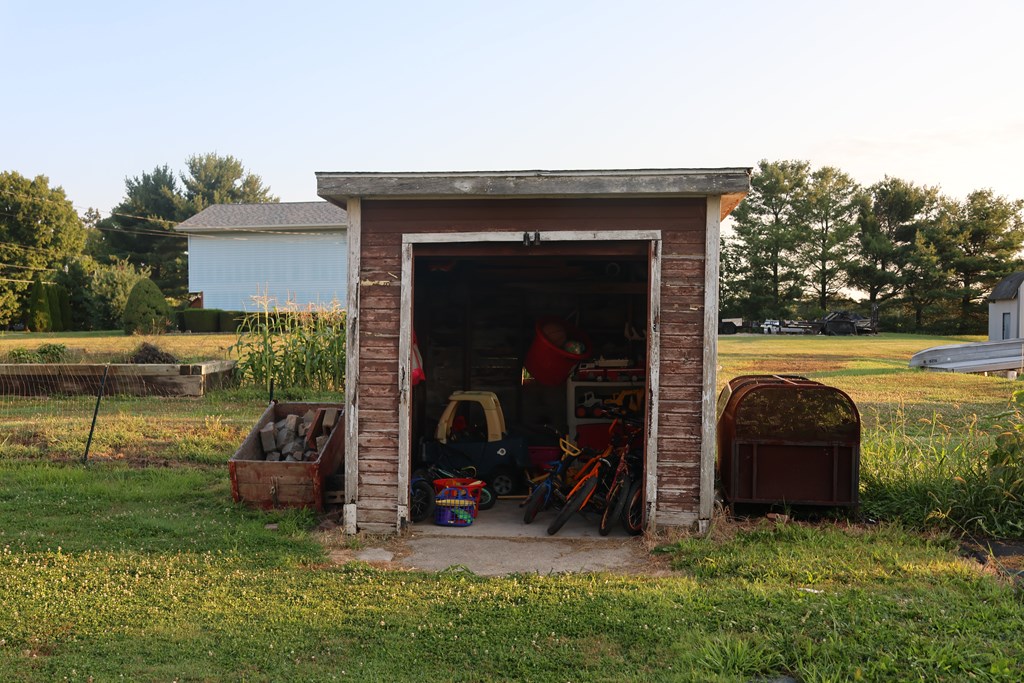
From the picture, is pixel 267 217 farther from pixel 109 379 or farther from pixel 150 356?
pixel 109 379

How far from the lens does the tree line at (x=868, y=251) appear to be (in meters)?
44.3

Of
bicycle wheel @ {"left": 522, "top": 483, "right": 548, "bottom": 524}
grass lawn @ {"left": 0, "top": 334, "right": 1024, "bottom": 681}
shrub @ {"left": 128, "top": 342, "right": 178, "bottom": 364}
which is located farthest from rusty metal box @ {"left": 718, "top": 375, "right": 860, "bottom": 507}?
shrub @ {"left": 128, "top": 342, "right": 178, "bottom": 364}

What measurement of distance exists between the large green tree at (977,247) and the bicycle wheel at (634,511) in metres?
43.1

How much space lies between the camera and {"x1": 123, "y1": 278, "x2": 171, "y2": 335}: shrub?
27.5m

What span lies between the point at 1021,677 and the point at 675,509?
9.69 feet

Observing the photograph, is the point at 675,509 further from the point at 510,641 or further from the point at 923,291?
the point at 923,291

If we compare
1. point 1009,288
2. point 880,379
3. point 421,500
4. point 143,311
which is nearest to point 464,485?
point 421,500

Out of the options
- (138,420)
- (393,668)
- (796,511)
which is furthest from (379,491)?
(138,420)

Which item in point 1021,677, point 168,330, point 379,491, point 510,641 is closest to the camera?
point 1021,677

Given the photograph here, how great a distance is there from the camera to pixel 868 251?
4716cm

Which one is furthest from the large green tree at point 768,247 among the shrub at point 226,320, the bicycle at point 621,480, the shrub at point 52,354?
the bicycle at point 621,480

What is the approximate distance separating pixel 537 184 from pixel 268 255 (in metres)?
30.2

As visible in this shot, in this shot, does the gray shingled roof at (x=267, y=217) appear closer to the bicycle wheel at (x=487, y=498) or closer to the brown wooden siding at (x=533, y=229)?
the bicycle wheel at (x=487, y=498)

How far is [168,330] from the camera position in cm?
3056
